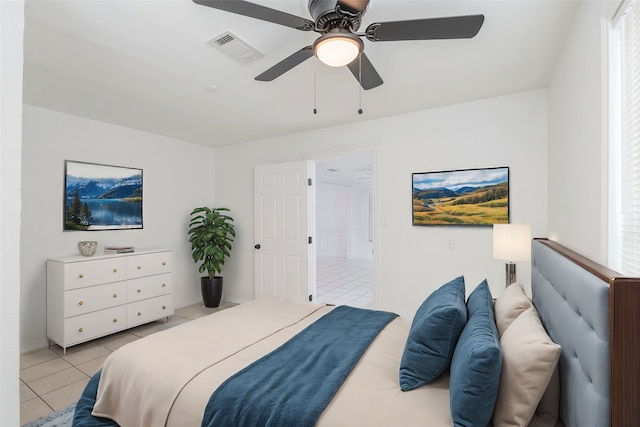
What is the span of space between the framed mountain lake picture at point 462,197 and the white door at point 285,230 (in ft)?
4.85

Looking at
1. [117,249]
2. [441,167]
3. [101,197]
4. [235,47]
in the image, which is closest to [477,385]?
[235,47]

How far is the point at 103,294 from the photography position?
3.40 meters

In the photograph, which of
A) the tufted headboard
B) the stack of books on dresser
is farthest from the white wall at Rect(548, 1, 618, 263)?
the stack of books on dresser

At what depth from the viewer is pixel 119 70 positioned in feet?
8.08

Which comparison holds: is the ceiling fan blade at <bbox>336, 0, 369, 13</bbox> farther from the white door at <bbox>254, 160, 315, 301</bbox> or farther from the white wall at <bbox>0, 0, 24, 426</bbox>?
the white door at <bbox>254, 160, 315, 301</bbox>

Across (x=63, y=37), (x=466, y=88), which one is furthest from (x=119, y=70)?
(x=466, y=88)

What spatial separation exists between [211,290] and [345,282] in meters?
2.82

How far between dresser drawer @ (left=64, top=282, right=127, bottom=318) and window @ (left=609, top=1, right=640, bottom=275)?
421cm

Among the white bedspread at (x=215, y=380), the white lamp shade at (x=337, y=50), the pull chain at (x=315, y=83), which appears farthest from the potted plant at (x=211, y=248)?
the white lamp shade at (x=337, y=50)

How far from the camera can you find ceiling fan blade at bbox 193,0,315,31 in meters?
1.36

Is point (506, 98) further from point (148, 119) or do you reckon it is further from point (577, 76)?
point (148, 119)

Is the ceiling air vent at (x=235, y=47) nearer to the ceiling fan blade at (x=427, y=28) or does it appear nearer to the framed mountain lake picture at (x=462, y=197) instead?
the ceiling fan blade at (x=427, y=28)

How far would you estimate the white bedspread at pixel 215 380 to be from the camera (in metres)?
1.23

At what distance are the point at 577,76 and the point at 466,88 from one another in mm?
1116
